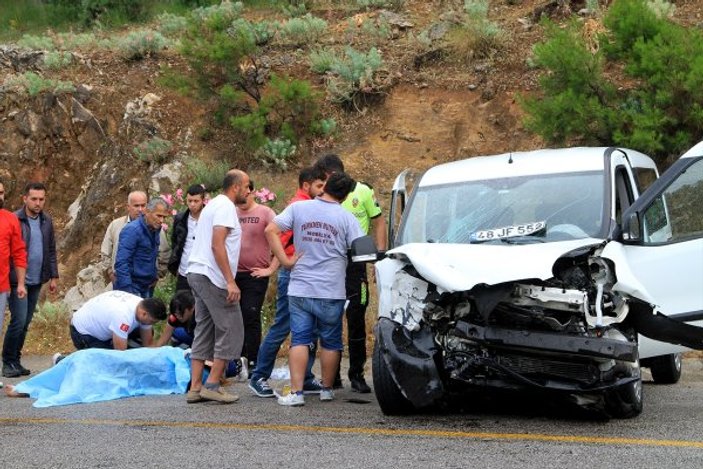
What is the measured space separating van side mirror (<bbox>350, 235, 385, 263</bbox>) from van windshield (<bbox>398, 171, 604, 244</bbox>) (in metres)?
0.43

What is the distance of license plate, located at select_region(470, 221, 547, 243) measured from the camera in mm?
8242

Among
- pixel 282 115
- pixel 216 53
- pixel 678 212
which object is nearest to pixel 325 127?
pixel 282 115

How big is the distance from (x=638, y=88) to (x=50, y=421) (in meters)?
9.79

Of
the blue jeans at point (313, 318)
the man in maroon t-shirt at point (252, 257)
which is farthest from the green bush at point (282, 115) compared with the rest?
the blue jeans at point (313, 318)

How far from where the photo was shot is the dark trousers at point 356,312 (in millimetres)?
9758

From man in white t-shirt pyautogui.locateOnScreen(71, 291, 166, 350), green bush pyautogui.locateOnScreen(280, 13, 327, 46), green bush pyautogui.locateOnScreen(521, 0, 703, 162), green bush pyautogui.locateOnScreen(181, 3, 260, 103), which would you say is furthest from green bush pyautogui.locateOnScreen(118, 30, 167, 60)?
man in white t-shirt pyautogui.locateOnScreen(71, 291, 166, 350)

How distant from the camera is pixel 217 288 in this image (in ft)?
30.6

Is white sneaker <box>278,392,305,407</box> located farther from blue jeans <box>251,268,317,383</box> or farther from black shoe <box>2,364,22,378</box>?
black shoe <box>2,364,22,378</box>

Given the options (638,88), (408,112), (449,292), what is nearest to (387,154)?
(408,112)

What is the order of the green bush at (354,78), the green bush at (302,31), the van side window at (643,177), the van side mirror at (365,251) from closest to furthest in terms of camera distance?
1. the van side mirror at (365,251)
2. the van side window at (643,177)
3. the green bush at (354,78)
4. the green bush at (302,31)

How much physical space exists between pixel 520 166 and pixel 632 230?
5.07 ft

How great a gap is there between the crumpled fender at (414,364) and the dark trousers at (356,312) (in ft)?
5.66

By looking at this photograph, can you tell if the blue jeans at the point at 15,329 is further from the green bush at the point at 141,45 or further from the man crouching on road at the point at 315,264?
the green bush at the point at 141,45

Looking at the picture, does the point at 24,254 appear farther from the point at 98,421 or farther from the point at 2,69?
the point at 2,69
